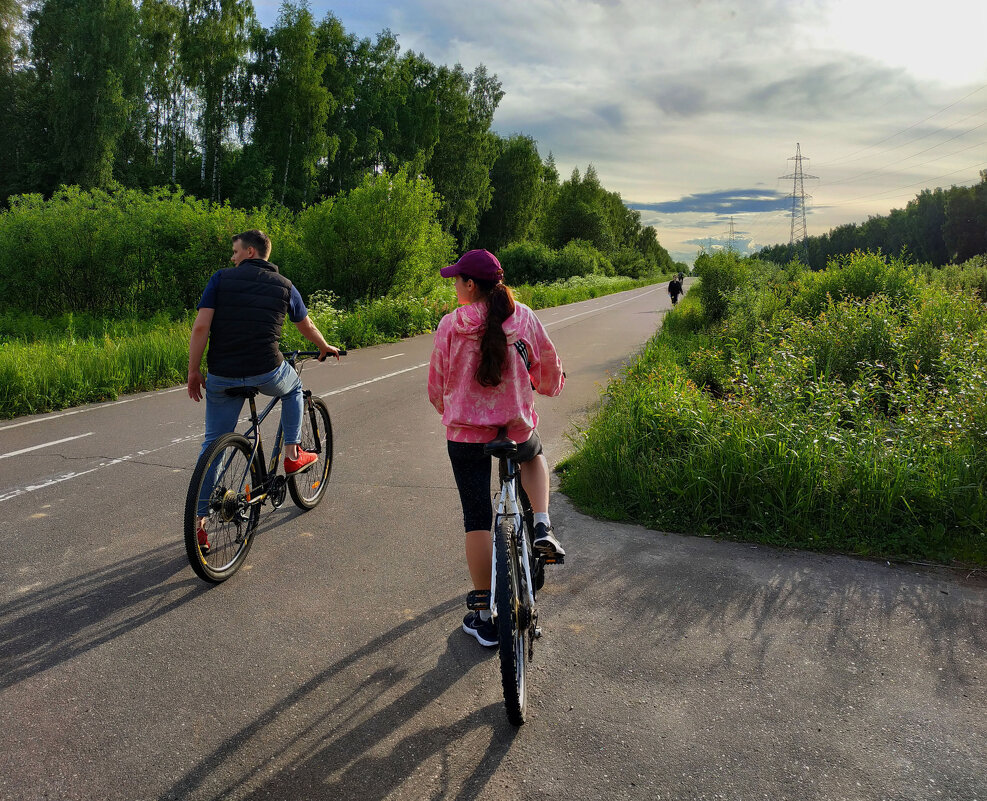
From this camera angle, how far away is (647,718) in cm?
288

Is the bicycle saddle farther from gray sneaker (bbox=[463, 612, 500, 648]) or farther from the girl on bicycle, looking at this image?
gray sneaker (bbox=[463, 612, 500, 648])

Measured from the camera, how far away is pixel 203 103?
140 feet

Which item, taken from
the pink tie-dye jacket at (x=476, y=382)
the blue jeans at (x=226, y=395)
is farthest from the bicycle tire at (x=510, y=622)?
the blue jeans at (x=226, y=395)

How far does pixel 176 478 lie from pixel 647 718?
4903mm

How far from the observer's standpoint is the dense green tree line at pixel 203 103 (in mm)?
36938

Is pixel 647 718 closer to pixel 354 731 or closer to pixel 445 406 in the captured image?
pixel 354 731

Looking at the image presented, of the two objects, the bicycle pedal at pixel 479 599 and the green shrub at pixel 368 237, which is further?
the green shrub at pixel 368 237

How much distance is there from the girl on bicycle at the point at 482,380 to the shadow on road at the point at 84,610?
197 centimetres

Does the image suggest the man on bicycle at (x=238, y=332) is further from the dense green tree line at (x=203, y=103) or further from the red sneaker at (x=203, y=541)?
the dense green tree line at (x=203, y=103)

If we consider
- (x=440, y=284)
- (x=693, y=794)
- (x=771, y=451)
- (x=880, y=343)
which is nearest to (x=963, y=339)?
(x=880, y=343)

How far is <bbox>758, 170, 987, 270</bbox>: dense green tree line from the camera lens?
293 ft

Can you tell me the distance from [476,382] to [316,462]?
292 centimetres

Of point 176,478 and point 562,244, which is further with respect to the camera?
point 562,244

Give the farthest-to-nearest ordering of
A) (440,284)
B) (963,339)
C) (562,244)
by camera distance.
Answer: (562,244), (440,284), (963,339)
